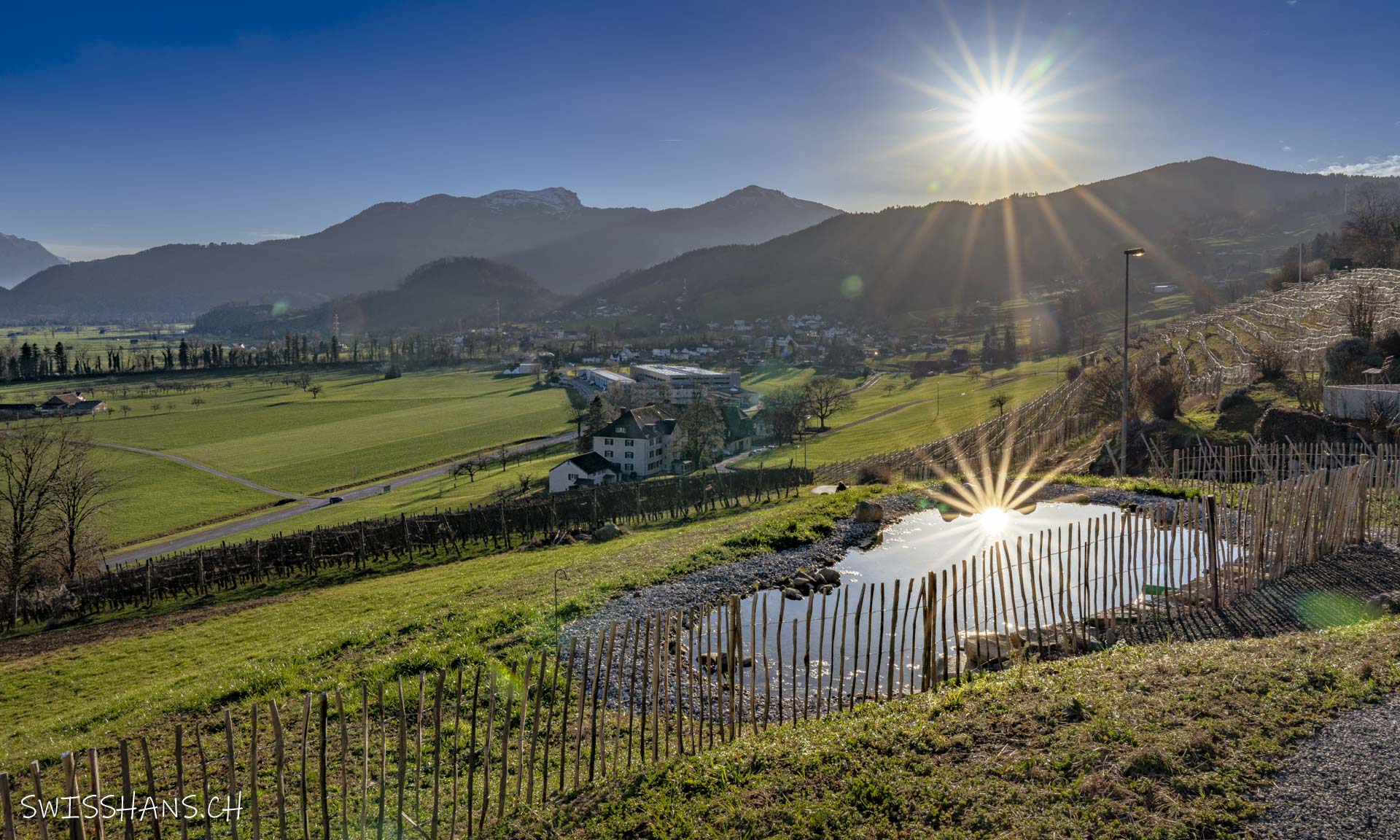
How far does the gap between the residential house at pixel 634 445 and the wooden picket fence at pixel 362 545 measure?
3132 cm

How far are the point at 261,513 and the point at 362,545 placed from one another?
3278cm

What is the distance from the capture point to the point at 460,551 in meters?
31.2

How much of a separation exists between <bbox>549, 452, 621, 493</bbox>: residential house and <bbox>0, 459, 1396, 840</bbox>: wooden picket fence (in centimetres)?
4857

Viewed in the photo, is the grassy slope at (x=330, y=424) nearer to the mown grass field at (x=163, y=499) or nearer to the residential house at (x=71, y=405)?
the residential house at (x=71, y=405)

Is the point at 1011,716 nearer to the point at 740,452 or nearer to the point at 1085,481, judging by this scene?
the point at 1085,481

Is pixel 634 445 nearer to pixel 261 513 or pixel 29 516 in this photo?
pixel 261 513

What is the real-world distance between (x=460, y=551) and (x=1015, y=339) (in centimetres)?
13079

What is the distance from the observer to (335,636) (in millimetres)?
14594

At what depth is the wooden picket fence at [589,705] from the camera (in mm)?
7133

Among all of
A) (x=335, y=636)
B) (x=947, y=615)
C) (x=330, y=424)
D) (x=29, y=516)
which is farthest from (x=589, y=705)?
(x=330, y=424)

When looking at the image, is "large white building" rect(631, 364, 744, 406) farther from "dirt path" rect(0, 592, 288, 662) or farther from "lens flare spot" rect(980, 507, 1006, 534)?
"lens flare spot" rect(980, 507, 1006, 534)

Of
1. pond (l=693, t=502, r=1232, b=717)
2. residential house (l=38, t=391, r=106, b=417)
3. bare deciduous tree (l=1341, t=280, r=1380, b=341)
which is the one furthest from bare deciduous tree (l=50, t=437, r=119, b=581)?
residential house (l=38, t=391, r=106, b=417)

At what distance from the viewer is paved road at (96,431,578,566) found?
45750 mm

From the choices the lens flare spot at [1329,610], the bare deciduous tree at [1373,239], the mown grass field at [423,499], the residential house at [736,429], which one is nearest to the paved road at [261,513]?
the mown grass field at [423,499]
